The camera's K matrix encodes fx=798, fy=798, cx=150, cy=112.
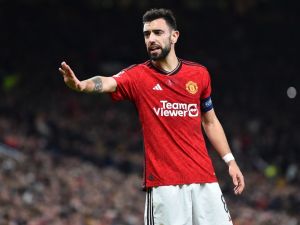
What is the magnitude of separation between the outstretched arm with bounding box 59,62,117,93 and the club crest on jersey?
56cm

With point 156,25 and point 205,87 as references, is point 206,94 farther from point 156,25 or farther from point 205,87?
point 156,25

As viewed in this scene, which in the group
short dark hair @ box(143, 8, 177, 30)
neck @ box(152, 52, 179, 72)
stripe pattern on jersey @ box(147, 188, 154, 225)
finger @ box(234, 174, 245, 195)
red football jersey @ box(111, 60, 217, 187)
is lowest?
stripe pattern on jersey @ box(147, 188, 154, 225)

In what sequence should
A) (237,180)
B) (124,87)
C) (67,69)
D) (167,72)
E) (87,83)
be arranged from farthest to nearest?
(237,180) < (167,72) < (124,87) < (87,83) < (67,69)

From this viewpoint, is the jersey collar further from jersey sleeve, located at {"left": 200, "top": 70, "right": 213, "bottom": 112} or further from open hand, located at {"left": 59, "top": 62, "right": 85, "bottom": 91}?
open hand, located at {"left": 59, "top": 62, "right": 85, "bottom": 91}

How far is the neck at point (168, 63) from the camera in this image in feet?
19.3

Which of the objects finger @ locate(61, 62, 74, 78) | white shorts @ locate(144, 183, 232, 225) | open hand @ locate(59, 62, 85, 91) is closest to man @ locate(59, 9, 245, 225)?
white shorts @ locate(144, 183, 232, 225)

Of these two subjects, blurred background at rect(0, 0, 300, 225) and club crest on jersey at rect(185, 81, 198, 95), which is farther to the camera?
blurred background at rect(0, 0, 300, 225)

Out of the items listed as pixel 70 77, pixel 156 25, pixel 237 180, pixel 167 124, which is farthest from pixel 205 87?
pixel 70 77

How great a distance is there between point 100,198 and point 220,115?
9803mm

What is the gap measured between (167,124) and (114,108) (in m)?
18.2

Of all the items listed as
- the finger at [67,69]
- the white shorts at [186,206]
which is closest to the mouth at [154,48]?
the finger at [67,69]

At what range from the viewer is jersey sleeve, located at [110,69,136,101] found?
573 centimetres

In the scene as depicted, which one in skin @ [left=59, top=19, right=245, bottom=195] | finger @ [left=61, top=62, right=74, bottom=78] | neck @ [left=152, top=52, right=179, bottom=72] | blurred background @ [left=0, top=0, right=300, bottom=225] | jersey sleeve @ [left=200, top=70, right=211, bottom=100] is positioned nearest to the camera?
finger @ [left=61, top=62, right=74, bottom=78]

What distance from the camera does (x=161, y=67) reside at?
5.92 meters
